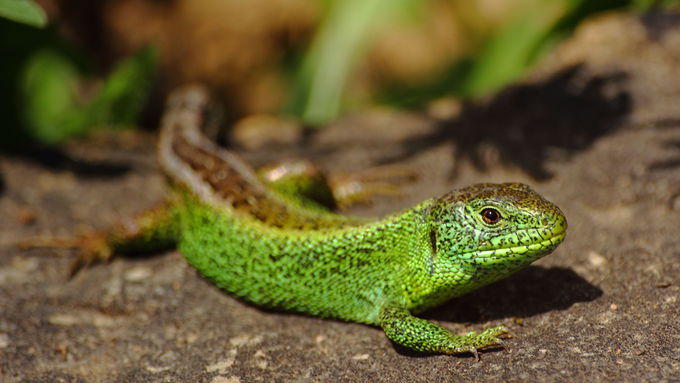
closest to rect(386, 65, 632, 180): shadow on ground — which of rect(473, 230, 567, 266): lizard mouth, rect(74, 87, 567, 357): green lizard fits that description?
rect(74, 87, 567, 357): green lizard

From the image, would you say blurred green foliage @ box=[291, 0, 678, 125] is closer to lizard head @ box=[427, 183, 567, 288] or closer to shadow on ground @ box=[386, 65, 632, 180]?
shadow on ground @ box=[386, 65, 632, 180]

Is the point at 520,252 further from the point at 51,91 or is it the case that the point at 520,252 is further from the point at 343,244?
the point at 51,91

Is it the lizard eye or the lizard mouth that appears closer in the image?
the lizard mouth

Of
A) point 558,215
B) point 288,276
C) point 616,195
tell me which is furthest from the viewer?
point 616,195

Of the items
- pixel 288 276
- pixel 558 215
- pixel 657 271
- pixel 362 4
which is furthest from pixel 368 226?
pixel 362 4

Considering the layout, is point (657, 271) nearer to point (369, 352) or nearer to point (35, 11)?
point (369, 352)

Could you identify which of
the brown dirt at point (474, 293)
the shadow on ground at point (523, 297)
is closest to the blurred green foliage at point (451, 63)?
the brown dirt at point (474, 293)

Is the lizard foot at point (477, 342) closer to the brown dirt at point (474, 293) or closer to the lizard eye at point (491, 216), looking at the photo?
the brown dirt at point (474, 293)
